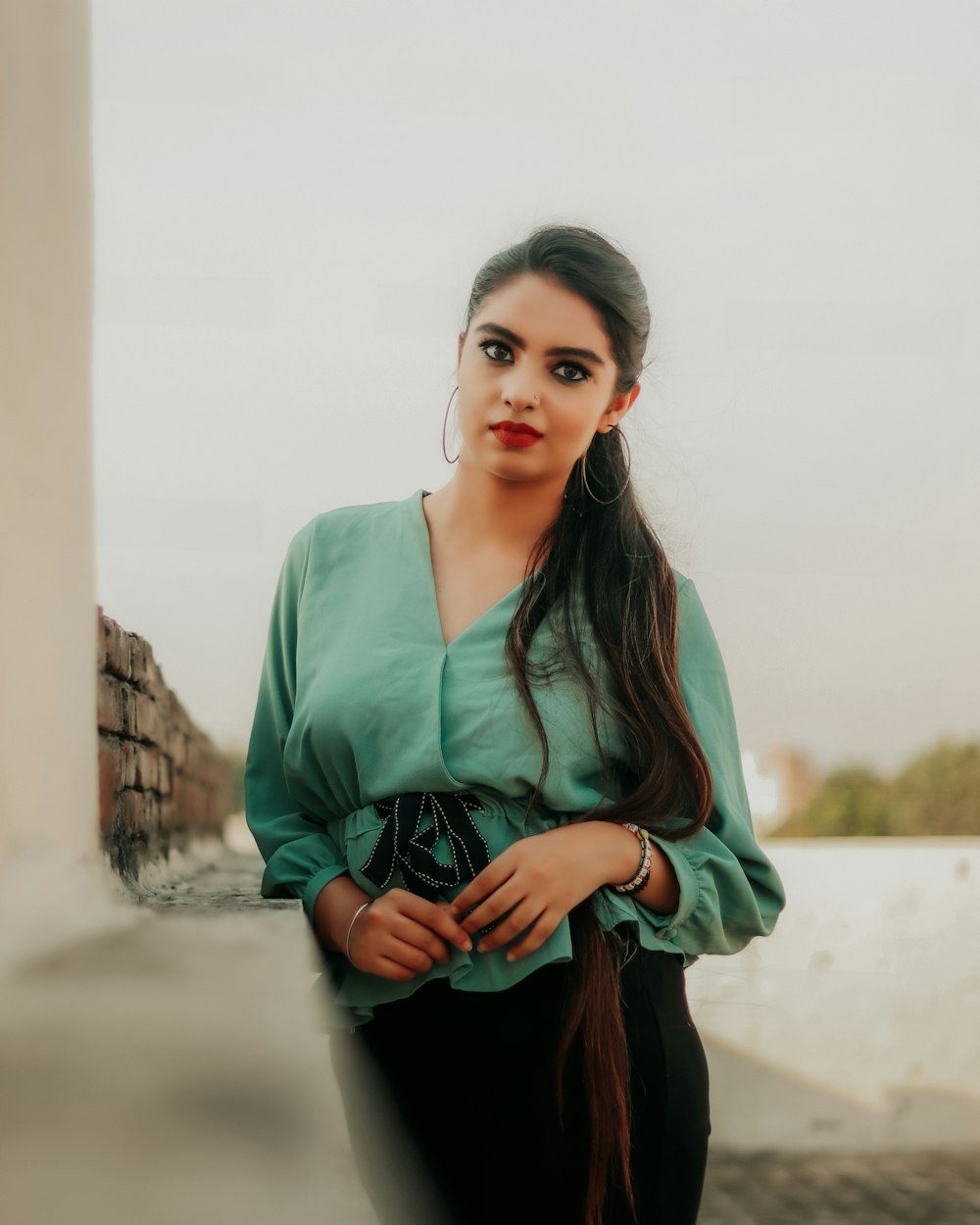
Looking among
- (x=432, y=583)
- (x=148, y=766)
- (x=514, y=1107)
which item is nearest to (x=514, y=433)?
(x=432, y=583)

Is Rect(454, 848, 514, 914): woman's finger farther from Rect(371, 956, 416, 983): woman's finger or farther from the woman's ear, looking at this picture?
the woman's ear

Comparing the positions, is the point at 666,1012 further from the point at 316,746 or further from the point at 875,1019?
the point at 875,1019

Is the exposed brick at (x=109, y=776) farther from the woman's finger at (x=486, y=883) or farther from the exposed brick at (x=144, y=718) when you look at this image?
the woman's finger at (x=486, y=883)

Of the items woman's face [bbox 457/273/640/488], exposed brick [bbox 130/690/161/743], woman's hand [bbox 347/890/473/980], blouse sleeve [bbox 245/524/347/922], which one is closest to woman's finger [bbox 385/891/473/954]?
woman's hand [bbox 347/890/473/980]

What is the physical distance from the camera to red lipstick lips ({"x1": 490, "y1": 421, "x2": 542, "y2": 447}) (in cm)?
138

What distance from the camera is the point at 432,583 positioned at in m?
1.43

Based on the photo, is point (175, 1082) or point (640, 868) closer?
point (175, 1082)

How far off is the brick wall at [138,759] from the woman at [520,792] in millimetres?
420

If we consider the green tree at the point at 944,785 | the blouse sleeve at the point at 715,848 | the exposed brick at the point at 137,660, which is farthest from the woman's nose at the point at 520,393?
the green tree at the point at 944,785

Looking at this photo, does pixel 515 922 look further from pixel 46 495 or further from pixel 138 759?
pixel 138 759

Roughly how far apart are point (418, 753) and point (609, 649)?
26 centimetres

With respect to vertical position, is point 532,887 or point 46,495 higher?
point 46,495

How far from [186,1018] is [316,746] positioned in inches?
12.5

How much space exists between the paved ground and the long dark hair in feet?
0.89
